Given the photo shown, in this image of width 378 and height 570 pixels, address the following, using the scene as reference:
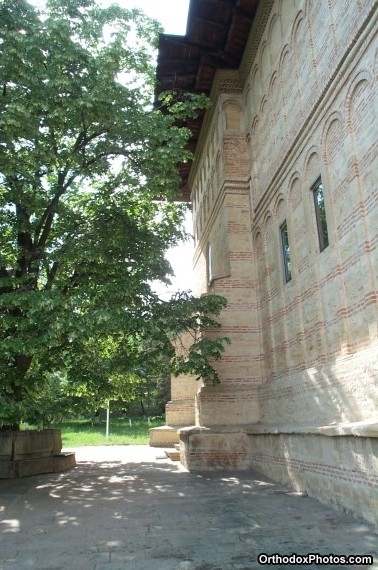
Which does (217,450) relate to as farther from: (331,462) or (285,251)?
(285,251)

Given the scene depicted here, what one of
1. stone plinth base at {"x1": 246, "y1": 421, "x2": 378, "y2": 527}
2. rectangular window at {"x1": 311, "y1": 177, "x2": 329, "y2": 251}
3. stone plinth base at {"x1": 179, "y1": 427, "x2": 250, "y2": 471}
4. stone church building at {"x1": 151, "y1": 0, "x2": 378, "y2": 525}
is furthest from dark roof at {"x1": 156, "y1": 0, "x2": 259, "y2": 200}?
stone plinth base at {"x1": 246, "y1": 421, "x2": 378, "y2": 527}

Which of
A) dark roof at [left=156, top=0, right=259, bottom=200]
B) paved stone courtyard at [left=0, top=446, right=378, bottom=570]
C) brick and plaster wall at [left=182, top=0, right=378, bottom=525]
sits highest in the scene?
dark roof at [left=156, top=0, right=259, bottom=200]

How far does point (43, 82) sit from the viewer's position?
10.1 meters

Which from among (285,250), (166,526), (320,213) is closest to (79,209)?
(285,250)

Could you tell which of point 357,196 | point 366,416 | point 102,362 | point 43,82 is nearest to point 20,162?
point 43,82

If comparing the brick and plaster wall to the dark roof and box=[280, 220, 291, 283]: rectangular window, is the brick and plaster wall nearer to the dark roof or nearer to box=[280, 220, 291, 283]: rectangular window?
box=[280, 220, 291, 283]: rectangular window

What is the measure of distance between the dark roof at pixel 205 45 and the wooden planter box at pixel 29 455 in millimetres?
10727

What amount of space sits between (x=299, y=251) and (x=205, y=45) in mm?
8013

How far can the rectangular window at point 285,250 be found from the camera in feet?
38.0

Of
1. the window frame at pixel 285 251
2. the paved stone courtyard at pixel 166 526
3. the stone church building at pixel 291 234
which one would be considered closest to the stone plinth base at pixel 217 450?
the stone church building at pixel 291 234

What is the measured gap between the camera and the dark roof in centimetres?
1351

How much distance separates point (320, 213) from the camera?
9750 mm

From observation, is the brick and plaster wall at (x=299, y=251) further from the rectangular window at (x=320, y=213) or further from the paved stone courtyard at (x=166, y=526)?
the paved stone courtyard at (x=166, y=526)

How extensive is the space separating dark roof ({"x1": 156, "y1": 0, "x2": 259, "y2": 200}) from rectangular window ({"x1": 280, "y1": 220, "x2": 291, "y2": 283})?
20.5 feet
